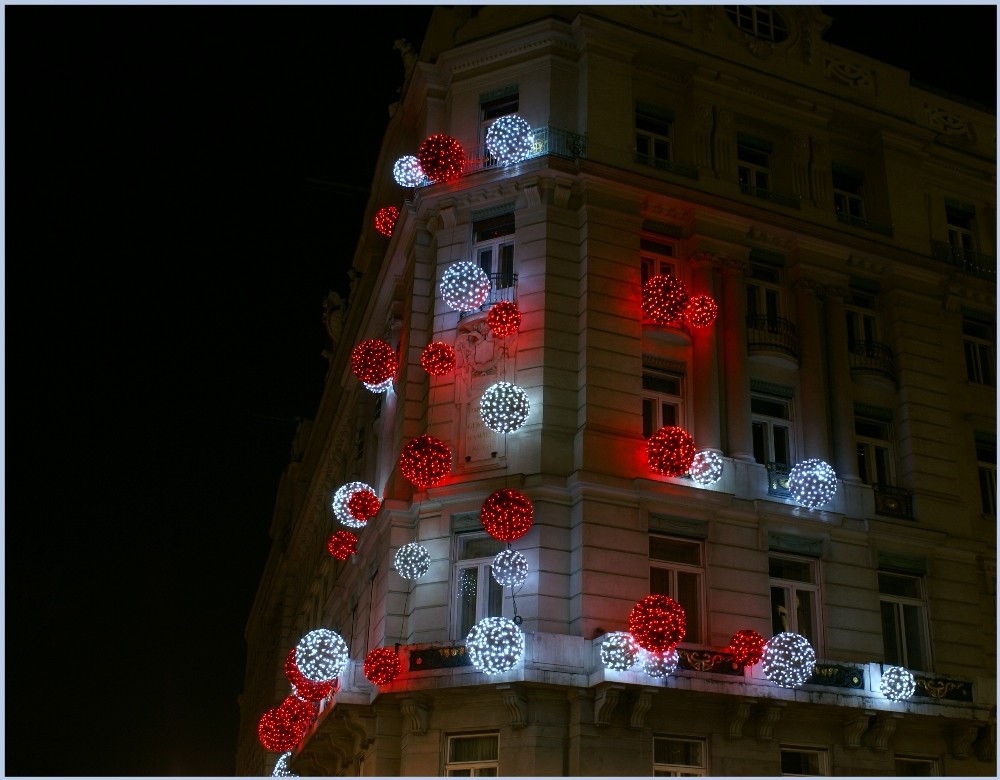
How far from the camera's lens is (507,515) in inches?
861

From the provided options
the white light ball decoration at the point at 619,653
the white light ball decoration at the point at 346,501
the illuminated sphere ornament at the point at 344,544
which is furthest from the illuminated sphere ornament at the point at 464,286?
Result: the white light ball decoration at the point at 619,653

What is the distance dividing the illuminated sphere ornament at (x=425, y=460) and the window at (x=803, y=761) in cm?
908

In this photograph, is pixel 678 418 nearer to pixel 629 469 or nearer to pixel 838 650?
pixel 629 469

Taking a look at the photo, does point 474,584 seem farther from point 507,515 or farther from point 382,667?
point 382,667

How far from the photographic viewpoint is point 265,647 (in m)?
59.6

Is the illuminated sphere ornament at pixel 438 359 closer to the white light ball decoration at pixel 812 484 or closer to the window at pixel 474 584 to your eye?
the window at pixel 474 584

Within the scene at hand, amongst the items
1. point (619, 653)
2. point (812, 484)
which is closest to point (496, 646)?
point (619, 653)

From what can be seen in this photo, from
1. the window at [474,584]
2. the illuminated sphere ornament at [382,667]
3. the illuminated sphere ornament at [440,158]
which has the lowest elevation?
the illuminated sphere ornament at [382,667]

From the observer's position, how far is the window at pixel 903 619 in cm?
2502

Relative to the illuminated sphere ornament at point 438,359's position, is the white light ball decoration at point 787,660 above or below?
below

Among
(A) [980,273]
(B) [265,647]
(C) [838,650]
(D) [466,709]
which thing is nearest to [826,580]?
(C) [838,650]

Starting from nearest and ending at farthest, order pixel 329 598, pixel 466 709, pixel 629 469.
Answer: pixel 466 709
pixel 629 469
pixel 329 598

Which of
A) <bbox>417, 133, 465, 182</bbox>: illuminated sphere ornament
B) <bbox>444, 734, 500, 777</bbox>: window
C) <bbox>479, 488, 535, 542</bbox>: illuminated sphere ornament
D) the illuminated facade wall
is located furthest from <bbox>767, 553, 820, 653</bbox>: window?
<bbox>417, 133, 465, 182</bbox>: illuminated sphere ornament

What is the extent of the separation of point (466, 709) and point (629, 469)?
6.09 meters
